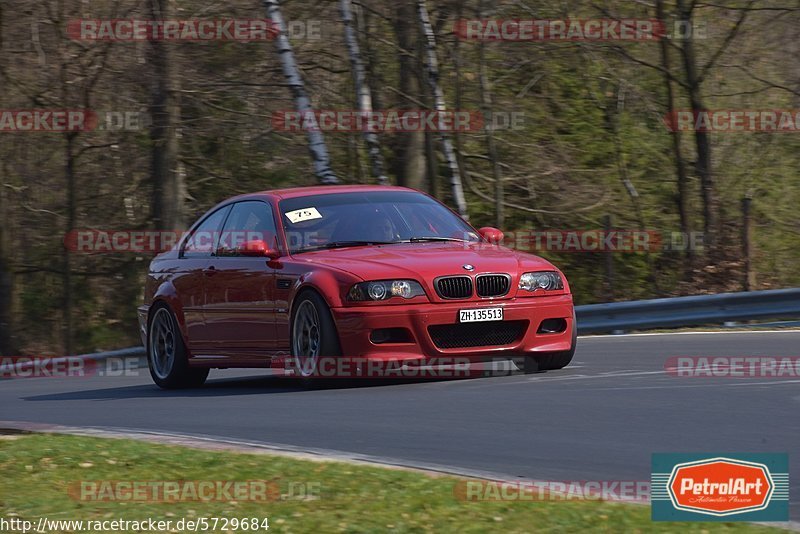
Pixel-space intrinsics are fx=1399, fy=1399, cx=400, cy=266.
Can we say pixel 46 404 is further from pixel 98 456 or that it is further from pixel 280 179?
pixel 280 179

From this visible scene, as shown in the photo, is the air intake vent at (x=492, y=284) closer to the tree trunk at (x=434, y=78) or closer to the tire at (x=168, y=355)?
the tire at (x=168, y=355)

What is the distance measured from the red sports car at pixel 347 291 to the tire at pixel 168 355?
1 centimetres

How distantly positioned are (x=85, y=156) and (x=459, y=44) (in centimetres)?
897

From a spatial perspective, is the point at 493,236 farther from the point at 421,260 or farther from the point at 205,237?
the point at 205,237

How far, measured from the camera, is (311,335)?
33.2 feet

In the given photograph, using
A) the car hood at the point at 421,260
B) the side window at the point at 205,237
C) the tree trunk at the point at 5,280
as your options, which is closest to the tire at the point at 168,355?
the side window at the point at 205,237

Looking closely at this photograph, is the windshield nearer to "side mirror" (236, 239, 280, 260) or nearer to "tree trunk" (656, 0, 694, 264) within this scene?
"side mirror" (236, 239, 280, 260)

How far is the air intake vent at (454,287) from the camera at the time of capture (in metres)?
9.84

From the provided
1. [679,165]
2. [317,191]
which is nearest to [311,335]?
[317,191]

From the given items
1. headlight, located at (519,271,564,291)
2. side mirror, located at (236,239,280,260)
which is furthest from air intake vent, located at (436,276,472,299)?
side mirror, located at (236,239,280,260)

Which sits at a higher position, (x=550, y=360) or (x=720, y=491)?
A: (x=550, y=360)

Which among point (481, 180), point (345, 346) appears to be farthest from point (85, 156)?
point (345, 346)

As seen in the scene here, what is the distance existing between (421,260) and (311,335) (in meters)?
0.96

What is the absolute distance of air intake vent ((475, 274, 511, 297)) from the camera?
32.6ft
